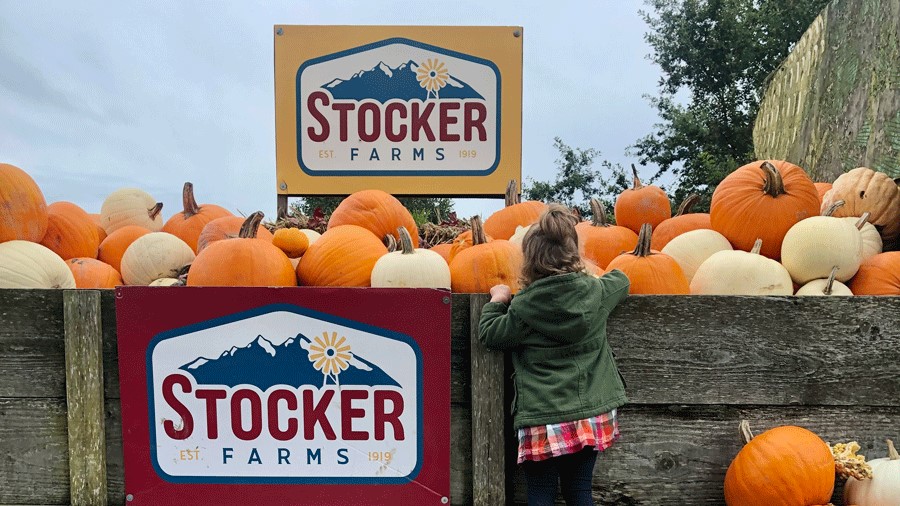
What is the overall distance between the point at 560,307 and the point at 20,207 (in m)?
2.22

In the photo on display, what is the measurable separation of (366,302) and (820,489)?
1.58 m

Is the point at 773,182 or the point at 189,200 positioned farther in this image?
the point at 189,200

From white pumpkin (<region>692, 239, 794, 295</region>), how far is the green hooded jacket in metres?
0.59

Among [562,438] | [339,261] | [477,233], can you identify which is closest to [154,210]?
[339,261]

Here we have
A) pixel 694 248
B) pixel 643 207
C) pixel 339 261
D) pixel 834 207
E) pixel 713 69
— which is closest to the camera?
pixel 339 261

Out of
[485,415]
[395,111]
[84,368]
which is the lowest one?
[485,415]

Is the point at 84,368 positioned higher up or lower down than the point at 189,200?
lower down

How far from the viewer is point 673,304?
2113 mm

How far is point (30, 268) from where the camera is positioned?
2363 millimetres

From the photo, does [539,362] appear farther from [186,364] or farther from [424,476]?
[186,364]

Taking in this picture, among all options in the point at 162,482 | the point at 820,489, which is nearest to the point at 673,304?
the point at 820,489

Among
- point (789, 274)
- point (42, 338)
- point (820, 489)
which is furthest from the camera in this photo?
point (789, 274)

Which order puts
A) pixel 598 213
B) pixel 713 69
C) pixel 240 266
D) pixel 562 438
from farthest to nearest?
pixel 713 69 < pixel 598 213 < pixel 240 266 < pixel 562 438

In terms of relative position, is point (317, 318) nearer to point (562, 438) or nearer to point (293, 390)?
point (293, 390)
